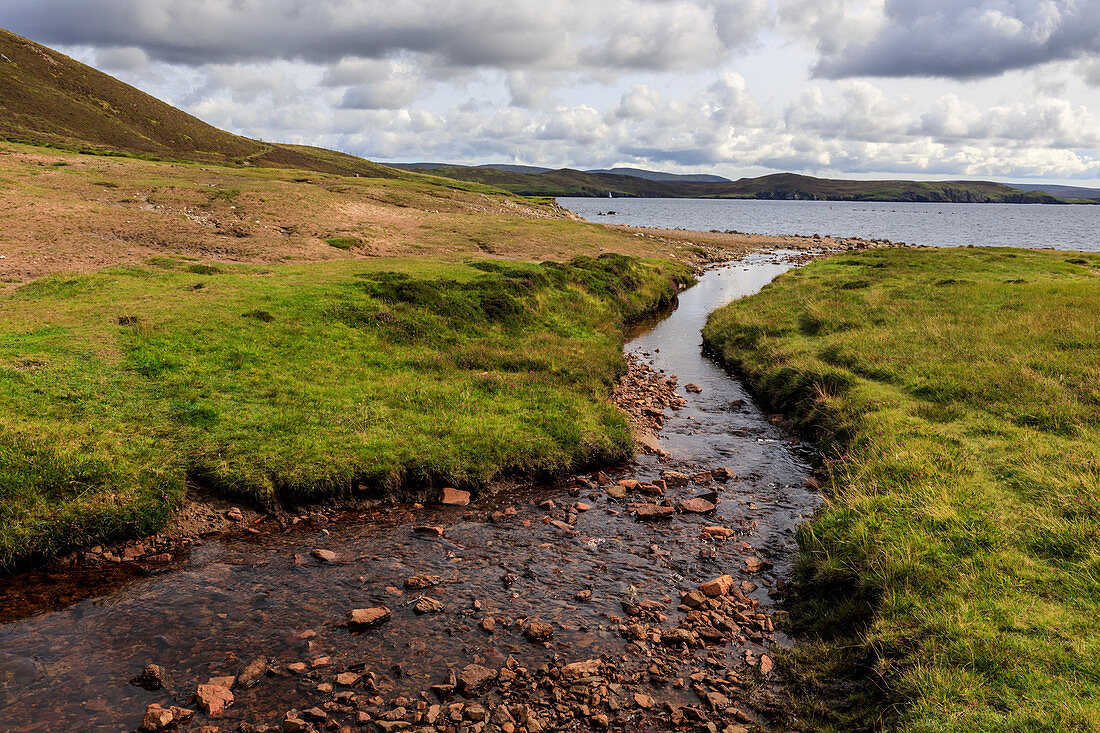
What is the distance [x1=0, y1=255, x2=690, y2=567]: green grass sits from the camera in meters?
13.2

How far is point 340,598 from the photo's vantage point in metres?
11.2

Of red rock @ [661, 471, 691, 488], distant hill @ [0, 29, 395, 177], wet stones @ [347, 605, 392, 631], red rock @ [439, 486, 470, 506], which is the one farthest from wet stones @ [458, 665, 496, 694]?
distant hill @ [0, 29, 395, 177]

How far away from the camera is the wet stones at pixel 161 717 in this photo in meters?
8.04

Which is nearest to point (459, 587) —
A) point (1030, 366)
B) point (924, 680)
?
point (924, 680)

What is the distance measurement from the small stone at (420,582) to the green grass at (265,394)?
420 centimetres

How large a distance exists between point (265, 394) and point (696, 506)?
13.7 metres

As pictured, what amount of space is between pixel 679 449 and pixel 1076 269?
4945 centimetres

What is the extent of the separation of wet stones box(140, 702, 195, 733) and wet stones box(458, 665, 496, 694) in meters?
3.92

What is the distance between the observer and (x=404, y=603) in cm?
1121

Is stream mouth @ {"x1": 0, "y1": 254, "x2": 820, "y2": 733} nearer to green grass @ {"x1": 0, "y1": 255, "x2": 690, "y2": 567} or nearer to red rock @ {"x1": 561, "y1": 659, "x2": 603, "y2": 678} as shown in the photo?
red rock @ {"x1": 561, "y1": 659, "x2": 603, "y2": 678}

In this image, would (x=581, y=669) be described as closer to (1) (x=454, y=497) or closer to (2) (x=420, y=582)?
(2) (x=420, y=582)

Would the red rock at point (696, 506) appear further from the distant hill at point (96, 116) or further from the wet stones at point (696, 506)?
the distant hill at point (96, 116)

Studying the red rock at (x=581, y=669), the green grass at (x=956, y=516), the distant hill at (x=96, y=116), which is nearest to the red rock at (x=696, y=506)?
the green grass at (x=956, y=516)

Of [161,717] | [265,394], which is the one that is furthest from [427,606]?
[265,394]
